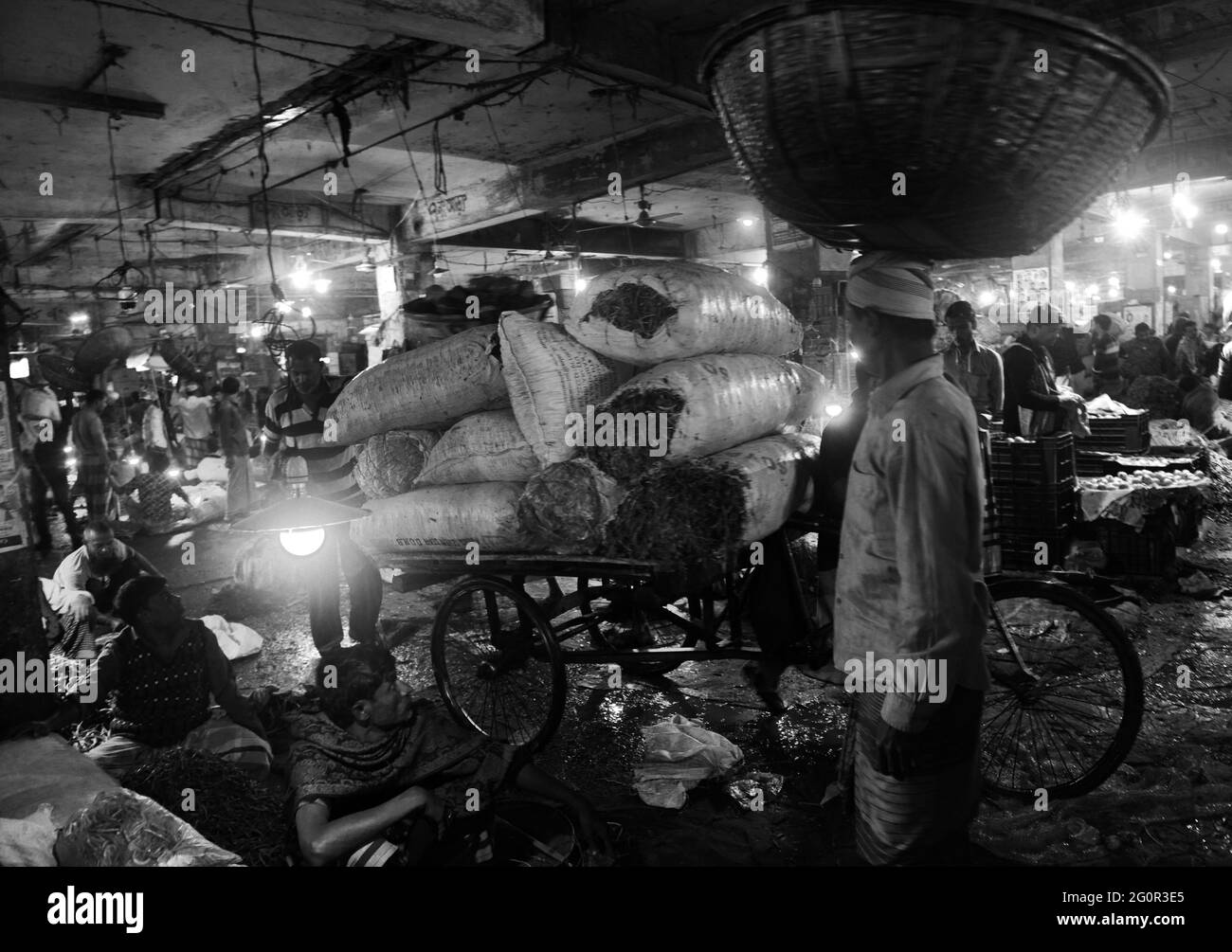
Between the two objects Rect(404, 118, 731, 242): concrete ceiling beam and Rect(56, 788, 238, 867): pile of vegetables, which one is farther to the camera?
Rect(404, 118, 731, 242): concrete ceiling beam

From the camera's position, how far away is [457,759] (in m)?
2.99

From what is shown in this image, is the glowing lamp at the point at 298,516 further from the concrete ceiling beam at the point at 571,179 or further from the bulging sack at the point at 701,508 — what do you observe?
the concrete ceiling beam at the point at 571,179

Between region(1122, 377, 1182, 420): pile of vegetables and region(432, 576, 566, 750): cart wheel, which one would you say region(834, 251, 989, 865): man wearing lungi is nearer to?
region(432, 576, 566, 750): cart wheel

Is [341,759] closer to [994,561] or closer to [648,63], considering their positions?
[994,561]

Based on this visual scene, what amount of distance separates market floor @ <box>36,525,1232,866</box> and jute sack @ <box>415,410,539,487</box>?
150 centimetres

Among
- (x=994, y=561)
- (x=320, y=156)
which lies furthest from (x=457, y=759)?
(x=320, y=156)

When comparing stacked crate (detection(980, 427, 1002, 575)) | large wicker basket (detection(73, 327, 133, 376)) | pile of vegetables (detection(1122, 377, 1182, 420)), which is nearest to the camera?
stacked crate (detection(980, 427, 1002, 575))

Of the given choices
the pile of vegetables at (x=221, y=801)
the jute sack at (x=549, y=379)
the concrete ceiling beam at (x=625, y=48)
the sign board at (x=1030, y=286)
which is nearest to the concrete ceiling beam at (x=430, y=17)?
the concrete ceiling beam at (x=625, y=48)

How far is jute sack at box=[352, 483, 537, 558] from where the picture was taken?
12.5 feet

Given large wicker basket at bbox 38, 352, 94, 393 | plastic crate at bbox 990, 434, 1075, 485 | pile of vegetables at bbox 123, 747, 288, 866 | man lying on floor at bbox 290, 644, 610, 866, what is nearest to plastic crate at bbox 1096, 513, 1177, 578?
plastic crate at bbox 990, 434, 1075, 485

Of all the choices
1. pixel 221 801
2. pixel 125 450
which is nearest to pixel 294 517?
pixel 221 801

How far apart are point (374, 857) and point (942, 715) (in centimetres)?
186

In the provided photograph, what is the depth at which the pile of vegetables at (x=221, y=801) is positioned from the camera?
2768 millimetres
